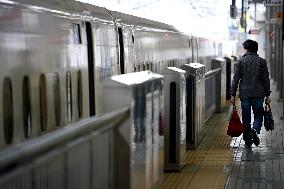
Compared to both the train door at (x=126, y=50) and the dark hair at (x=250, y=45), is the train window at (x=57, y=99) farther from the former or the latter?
the dark hair at (x=250, y=45)

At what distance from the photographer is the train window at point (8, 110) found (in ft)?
A: 13.1

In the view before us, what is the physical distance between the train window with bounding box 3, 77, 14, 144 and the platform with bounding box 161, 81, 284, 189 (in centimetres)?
291

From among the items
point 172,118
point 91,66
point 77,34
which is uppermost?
point 77,34

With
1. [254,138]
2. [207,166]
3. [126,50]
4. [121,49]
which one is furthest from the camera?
[254,138]

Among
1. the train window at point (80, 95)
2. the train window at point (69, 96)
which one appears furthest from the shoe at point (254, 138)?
the train window at point (69, 96)

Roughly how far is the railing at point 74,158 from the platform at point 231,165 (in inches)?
111

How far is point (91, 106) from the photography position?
258 inches

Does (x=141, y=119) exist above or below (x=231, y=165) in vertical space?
above

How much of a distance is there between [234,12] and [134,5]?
321 cm

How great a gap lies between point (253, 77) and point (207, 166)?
1799 mm

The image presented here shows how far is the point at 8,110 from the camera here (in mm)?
4078

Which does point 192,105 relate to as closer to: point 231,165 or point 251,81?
point 251,81

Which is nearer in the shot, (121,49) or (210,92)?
(121,49)

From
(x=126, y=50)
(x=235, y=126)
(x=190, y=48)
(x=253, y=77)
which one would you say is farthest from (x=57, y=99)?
(x=190, y=48)
